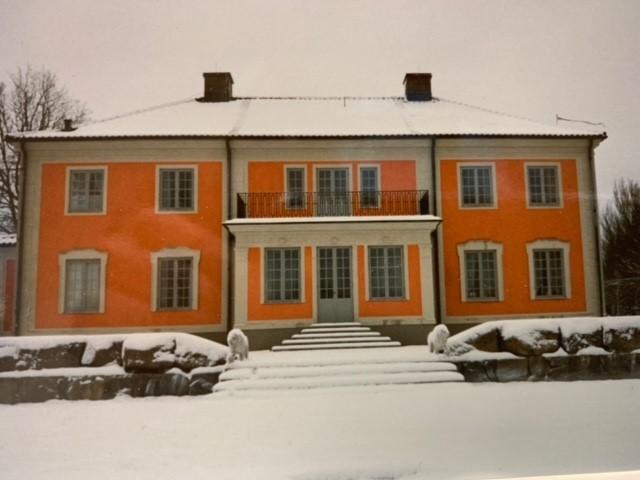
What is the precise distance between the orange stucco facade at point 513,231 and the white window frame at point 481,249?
0.04 m

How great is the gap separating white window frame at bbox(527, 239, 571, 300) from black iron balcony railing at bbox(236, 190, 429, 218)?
1609mm

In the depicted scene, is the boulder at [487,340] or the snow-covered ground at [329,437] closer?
Answer: the snow-covered ground at [329,437]

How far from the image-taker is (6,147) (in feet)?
11.2

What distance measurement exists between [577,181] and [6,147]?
437cm

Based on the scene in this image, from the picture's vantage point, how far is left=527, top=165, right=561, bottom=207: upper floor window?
4.36 m

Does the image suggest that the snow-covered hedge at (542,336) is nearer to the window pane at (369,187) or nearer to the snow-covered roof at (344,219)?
the snow-covered roof at (344,219)

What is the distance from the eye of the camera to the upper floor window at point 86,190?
4.60 meters

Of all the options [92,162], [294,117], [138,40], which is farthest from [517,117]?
[92,162]

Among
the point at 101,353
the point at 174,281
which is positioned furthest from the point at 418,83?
the point at 101,353

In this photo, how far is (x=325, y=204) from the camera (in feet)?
21.0

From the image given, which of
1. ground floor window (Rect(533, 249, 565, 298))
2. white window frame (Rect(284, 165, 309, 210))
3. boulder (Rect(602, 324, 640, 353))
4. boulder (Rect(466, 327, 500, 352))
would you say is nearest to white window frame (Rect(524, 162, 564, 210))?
ground floor window (Rect(533, 249, 565, 298))

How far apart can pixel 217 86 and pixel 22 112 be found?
144 cm

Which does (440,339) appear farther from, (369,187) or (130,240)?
(130,240)

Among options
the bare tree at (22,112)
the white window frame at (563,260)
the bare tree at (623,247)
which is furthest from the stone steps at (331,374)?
the bare tree at (22,112)
